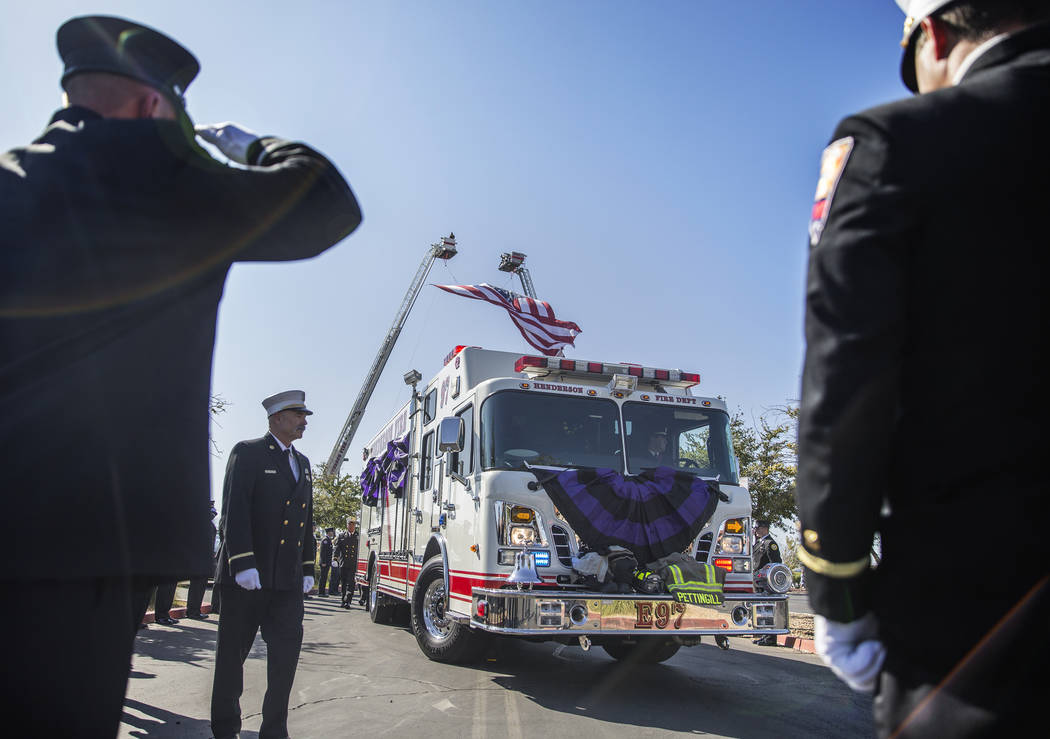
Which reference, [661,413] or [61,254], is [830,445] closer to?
[61,254]

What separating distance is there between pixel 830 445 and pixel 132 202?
1475mm

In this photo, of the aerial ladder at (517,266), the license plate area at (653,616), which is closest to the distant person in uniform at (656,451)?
the license plate area at (653,616)

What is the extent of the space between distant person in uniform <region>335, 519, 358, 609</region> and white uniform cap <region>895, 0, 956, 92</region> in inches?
669

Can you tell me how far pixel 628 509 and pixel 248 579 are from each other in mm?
3569

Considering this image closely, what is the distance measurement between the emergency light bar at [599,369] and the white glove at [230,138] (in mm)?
6021

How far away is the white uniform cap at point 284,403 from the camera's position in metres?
5.18

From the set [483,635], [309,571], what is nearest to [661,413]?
[483,635]

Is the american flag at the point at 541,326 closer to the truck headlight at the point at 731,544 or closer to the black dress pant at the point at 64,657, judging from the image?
the truck headlight at the point at 731,544

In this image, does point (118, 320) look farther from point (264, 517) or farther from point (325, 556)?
point (325, 556)

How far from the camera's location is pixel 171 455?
1.59m

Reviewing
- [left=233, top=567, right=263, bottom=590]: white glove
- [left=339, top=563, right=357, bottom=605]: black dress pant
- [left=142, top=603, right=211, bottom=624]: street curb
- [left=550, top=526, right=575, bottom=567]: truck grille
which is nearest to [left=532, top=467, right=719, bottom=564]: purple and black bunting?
[left=550, top=526, right=575, bottom=567]: truck grille

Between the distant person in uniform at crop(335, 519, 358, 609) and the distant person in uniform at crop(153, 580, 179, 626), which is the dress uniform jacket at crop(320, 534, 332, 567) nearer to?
the distant person in uniform at crop(335, 519, 358, 609)

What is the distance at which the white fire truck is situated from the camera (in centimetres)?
629

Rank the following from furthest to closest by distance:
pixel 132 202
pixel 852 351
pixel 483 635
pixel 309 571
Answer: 1. pixel 483 635
2. pixel 309 571
3. pixel 132 202
4. pixel 852 351
